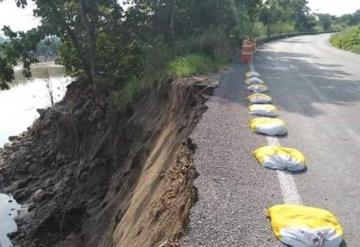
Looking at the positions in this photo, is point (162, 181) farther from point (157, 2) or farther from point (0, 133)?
point (0, 133)

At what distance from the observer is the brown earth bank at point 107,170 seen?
18.0 feet

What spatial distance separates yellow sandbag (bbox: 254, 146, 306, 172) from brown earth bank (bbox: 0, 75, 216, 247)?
1.01m

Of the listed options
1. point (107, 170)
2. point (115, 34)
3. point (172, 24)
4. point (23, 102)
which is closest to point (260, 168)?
point (107, 170)

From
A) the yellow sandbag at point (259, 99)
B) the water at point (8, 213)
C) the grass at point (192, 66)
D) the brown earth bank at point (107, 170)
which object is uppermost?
the grass at point (192, 66)

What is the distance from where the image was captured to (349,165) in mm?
5766

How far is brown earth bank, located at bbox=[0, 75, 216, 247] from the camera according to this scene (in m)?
5.48

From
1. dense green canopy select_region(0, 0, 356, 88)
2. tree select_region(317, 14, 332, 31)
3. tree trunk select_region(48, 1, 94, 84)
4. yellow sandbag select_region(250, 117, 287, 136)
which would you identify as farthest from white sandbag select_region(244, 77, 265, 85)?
tree select_region(317, 14, 332, 31)

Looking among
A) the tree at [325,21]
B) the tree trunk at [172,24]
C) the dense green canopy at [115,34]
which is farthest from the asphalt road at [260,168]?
the tree at [325,21]

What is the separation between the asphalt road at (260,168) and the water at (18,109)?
30.5 ft

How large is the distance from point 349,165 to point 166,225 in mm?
2839

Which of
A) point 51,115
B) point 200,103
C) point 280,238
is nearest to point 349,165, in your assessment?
point 280,238

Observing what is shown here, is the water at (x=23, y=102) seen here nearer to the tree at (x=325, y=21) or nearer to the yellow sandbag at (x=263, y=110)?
the yellow sandbag at (x=263, y=110)

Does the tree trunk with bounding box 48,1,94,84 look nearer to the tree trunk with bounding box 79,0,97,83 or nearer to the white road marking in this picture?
the tree trunk with bounding box 79,0,97,83

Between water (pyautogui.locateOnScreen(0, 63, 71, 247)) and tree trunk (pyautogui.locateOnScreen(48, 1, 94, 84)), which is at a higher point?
tree trunk (pyautogui.locateOnScreen(48, 1, 94, 84))
